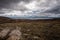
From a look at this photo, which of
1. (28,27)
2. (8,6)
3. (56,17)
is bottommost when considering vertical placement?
(28,27)

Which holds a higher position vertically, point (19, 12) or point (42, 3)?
point (42, 3)

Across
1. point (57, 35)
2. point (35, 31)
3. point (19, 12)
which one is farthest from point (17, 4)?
point (57, 35)

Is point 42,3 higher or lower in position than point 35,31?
higher

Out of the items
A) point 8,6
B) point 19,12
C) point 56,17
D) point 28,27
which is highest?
point 8,6

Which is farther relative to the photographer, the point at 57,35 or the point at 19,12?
the point at 19,12

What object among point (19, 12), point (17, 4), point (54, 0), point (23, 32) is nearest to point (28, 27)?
point (23, 32)

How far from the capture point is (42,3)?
169 inches

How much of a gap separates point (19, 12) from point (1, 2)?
0.89 m

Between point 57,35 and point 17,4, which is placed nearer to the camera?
point 57,35

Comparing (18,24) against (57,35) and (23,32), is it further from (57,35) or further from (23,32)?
(57,35)

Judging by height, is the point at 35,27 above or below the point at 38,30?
above

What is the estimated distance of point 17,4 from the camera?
4414 millimetres

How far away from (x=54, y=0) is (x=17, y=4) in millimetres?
1577

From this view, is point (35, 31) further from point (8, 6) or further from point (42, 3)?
point (8, 6)
